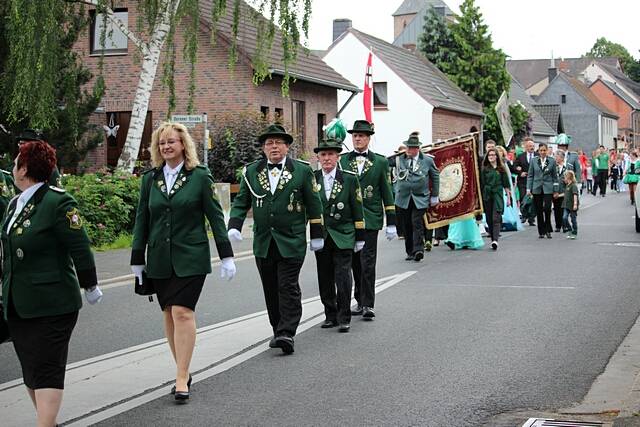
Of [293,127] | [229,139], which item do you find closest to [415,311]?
[229,139]

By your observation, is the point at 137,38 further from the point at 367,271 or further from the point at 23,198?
the point at 23,198

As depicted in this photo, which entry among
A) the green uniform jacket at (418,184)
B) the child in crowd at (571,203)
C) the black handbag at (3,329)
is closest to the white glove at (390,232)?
the black handbag at (3,329)

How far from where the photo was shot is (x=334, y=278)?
10.0 meters

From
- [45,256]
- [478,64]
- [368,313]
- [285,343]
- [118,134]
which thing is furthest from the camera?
[478,64]

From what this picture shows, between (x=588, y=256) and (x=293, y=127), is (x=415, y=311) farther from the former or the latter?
(x=293, y=127)

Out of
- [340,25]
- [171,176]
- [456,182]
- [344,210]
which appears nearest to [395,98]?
[340,25]

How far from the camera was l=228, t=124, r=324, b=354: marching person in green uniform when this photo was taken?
875cm

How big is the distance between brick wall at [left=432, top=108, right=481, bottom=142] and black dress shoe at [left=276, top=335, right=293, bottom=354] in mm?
43002

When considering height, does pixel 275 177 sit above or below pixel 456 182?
above

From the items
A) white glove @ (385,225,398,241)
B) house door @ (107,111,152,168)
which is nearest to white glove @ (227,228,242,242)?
white glove @ (385,225,398,241)

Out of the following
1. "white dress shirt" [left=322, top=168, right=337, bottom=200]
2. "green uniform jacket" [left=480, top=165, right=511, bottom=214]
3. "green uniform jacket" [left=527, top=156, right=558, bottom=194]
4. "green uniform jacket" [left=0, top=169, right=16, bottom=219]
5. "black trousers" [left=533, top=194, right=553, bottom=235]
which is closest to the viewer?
"green uniform jacket" [left=0, top=169, right=16, bottom=219]

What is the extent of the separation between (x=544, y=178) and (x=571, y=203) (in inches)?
35.0

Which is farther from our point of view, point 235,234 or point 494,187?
point 494,187

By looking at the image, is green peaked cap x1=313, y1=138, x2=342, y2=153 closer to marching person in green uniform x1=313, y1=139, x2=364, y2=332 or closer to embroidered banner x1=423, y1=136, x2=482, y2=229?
marching person in green uniform x1=313, y1=139, x2=364, y2=332
